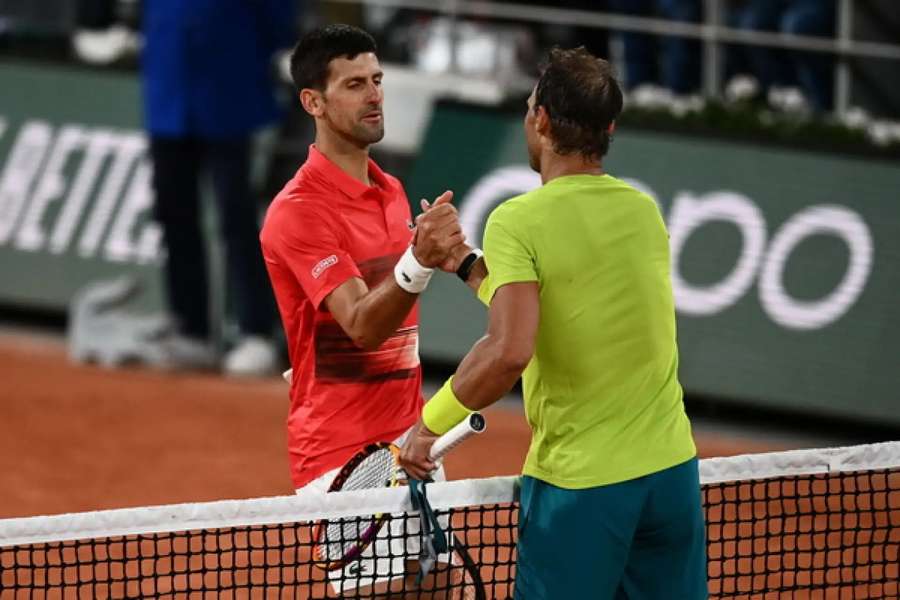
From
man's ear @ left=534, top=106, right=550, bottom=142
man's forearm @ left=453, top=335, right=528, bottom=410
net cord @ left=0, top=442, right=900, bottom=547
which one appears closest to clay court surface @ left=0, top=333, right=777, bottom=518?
net cord @ left=0, top=442, right=900, bottom=547

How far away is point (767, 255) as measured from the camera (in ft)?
34.3

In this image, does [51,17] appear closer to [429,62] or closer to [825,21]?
[429,62]

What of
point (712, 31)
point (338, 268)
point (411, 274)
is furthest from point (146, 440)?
point (411, 274)

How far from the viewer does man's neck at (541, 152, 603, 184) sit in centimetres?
497

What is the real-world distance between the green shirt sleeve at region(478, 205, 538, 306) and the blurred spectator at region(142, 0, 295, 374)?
277 inches

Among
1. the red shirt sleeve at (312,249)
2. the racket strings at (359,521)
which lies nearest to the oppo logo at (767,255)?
the racket strings at (359,521)

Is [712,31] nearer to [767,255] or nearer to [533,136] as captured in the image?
[767,255]

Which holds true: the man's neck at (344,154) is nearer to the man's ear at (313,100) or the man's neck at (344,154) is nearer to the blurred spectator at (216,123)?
the man's ear at (313,100)

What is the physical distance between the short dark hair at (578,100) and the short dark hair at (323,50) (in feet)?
3.10

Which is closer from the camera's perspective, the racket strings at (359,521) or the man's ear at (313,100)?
the racket strings at (359,521)

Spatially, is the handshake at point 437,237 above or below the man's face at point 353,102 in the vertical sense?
below

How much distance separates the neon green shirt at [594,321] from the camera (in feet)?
16.0

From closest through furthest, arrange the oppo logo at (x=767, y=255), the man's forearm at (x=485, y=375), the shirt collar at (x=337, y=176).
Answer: the man's forearm at (x=485, y=375), the shirt collar at (x=337, y=176), the oppo logo at (x=767, y=255)

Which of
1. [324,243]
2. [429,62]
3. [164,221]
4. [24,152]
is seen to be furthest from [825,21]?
[324,243]
